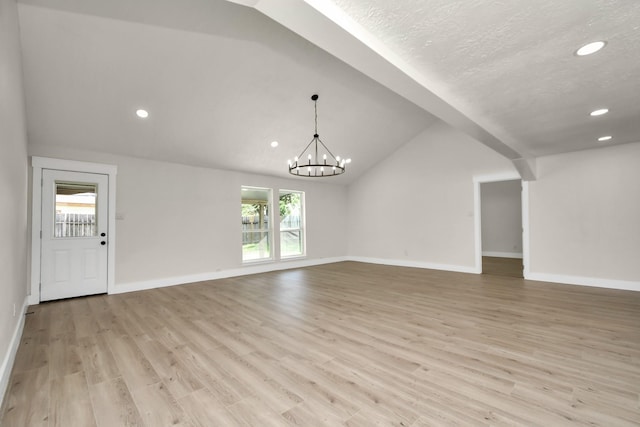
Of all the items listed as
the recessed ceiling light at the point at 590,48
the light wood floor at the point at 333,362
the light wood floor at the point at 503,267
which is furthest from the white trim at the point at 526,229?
the recessed ceiling light at the point at 590,48

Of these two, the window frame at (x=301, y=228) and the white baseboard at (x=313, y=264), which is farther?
the window frame at (x=301, y=228)

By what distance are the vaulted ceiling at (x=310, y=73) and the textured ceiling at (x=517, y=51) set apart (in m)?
0.01

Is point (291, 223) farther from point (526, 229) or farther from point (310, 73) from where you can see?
point (526, 229)

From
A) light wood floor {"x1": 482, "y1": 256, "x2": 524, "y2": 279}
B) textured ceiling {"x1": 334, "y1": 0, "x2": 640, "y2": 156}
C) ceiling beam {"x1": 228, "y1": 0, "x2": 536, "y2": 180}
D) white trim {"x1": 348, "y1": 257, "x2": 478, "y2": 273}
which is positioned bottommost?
light wood floor {"x1": 482, "y1": 256, "x2": 524, "y2": 279}

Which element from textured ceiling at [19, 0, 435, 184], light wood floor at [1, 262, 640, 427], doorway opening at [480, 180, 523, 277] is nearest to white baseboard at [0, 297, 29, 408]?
light wood floor at [1, 262, 640, 427]

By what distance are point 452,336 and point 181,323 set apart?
3.16 m

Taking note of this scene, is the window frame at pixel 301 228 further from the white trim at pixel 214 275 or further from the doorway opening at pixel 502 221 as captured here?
the doorway opening at pixel 502 221

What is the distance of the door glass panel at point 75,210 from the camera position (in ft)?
15.6

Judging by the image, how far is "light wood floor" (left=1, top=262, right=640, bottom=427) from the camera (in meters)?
1.83

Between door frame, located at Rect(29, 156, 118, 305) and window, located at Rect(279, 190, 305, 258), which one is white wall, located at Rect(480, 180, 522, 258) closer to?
window, located at Rect(279, 190, 305, 258)

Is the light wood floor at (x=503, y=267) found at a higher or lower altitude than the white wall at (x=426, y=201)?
lower

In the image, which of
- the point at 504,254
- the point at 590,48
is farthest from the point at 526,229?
the point at 590,48

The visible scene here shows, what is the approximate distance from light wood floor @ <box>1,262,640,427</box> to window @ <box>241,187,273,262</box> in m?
2.65

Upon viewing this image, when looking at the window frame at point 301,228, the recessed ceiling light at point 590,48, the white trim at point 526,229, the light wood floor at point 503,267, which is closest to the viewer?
the recessed ceiling light at point 590,48
